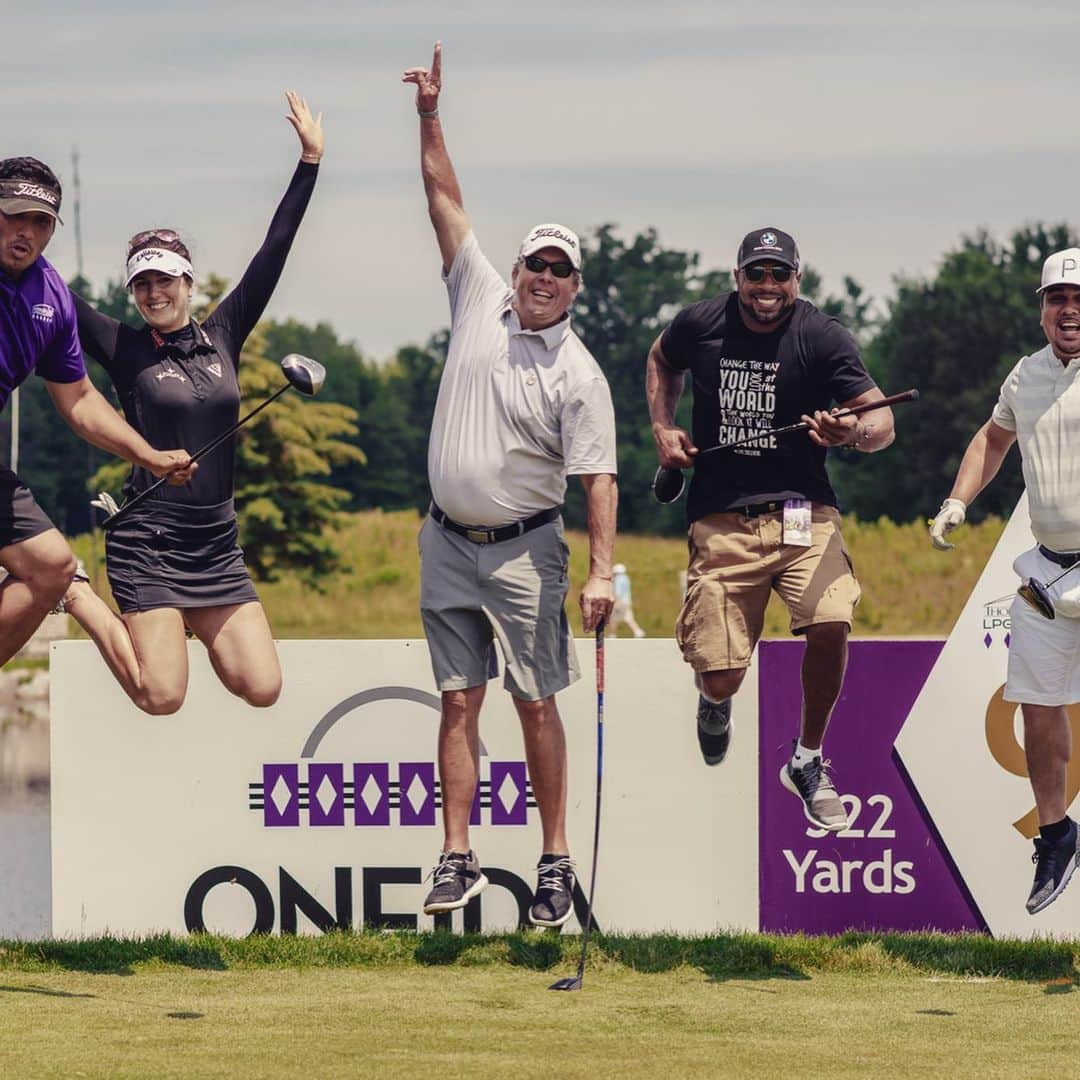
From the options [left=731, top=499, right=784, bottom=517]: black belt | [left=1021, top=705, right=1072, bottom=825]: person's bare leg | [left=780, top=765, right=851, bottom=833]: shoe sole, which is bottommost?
[left=780, top=765, right=851, bottom=833]: shoe sole

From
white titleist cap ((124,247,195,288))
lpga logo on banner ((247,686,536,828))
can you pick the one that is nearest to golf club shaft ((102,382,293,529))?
white titleist cap ((124,247,195,288))

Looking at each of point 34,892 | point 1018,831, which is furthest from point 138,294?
point 34,892

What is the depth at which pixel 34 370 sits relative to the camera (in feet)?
25.0

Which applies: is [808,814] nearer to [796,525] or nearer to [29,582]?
[796,525]

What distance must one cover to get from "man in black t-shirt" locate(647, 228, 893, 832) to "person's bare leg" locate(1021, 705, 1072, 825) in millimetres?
844

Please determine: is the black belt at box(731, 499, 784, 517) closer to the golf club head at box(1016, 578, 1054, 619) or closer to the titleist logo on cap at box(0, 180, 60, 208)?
the golf club head at box(1016, 578, 1054, 619)

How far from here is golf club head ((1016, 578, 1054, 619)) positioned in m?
7.93

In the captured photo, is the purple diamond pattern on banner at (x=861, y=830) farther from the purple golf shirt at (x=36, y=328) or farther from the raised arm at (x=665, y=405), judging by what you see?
the purple golf shirt at (x=36, y=328)

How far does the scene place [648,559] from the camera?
182 ft

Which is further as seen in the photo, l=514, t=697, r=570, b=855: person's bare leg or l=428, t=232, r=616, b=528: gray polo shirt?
l=514, t=697, r=570, b=855: person's bare leg

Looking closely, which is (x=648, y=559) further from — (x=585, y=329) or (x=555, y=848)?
(x=555, y=848)

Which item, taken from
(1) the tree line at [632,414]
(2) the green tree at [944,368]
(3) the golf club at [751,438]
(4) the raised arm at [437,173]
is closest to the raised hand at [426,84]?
(4) the raised arm at [437,173]

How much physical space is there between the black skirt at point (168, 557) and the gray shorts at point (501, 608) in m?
0.77

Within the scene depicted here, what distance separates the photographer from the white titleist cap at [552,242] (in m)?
7.73
